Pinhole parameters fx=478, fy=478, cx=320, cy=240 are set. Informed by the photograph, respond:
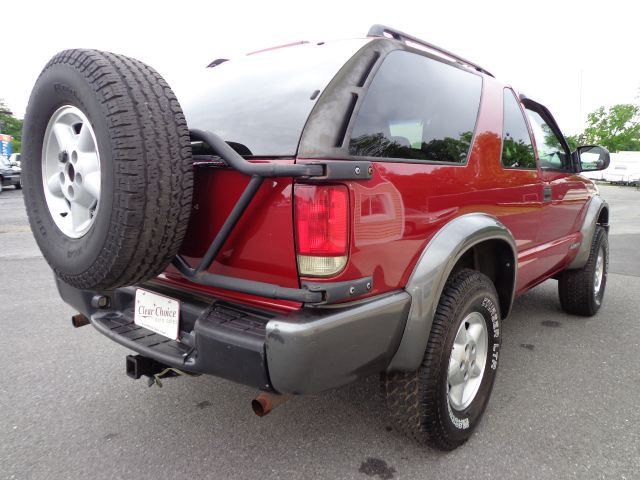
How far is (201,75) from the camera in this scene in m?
2.67

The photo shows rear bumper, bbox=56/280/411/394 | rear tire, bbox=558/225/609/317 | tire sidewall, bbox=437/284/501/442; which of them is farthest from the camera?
rear tire, bbox=558/225/609/317

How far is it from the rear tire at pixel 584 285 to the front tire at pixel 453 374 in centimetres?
191

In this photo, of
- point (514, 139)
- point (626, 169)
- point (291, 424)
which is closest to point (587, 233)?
point (514, 139)

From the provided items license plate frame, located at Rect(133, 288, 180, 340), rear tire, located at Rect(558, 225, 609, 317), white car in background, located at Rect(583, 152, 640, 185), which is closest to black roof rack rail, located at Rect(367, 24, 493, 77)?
license plate frame, located at Rect(133, 288, 180, 340)

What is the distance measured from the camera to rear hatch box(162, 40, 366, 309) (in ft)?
5.41

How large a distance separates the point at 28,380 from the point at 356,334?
2254mm

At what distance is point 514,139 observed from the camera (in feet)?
9.05

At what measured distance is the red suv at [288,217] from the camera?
1.58 m

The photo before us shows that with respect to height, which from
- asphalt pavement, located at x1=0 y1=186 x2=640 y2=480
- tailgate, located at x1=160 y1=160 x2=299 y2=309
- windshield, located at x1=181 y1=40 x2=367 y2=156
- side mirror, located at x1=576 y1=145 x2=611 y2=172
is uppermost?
windshield, located at x1=181 y1=40 x2=367 y2=156

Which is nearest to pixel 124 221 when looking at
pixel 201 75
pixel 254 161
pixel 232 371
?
pixel 254 161

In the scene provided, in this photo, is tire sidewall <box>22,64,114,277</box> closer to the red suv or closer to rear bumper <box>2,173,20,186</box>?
the red suv

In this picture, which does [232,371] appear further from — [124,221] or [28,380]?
[28,380]

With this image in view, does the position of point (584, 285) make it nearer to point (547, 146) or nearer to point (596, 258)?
point (596, 258)

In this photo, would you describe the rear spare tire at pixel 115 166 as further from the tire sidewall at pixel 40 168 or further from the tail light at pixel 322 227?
the tail light at pixel 322 227
